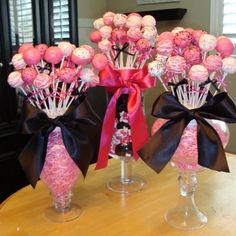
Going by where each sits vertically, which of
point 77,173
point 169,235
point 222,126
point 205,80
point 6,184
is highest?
point 205,80

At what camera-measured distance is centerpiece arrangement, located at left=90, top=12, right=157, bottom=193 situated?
107cm

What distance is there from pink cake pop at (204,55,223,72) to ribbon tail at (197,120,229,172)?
14 centimetres

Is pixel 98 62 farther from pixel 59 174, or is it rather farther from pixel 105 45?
pixel 59 174

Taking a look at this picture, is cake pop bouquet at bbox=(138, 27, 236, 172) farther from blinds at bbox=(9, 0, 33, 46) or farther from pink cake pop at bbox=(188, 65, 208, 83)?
blinds at bbox=(9, 0, 33, 46)

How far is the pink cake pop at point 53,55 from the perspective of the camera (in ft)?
2.84

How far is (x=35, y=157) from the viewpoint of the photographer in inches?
35.8

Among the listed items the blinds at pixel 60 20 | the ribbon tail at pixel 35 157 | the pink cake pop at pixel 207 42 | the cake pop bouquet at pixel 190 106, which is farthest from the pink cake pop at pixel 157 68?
the blinds at pixel 60 20

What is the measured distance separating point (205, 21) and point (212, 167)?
2050 mm

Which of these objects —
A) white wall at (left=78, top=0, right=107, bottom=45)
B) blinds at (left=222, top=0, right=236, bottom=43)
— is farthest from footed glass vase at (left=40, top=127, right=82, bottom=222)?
white wall at (left=78, top=0, right=107, bottom=45)

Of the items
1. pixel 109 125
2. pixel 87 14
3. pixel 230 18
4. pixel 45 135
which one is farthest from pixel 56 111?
pixel 87 14

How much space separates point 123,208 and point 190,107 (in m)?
0.34

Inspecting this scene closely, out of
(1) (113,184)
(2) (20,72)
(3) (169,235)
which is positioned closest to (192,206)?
(3) (169,235)

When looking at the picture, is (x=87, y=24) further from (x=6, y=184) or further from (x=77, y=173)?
(x=77, y=173)

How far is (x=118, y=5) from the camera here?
11.1 feet
